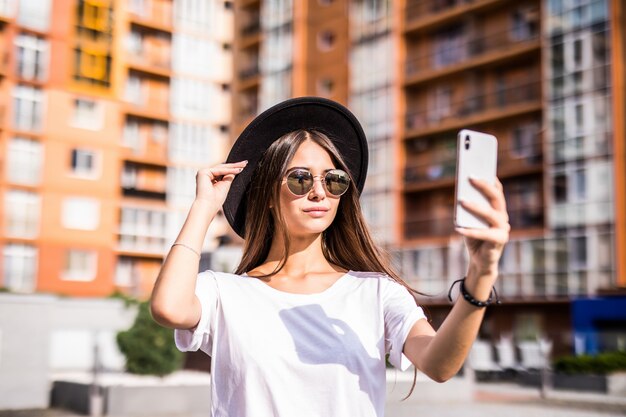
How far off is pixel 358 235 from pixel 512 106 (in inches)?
1135

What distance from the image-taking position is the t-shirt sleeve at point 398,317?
2.24 metres

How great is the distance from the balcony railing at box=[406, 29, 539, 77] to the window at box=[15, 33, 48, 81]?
1727 cm

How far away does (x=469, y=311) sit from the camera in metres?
1.85

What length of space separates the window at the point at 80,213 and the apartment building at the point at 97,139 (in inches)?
1.8

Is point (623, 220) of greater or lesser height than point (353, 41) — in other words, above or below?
below

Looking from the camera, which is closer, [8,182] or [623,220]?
[623,220]

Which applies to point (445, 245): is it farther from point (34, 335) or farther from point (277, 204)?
point (277, 204)

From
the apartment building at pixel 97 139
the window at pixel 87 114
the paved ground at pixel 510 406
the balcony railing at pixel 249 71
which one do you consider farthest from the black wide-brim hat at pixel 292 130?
the balcony railing at pixel 249 71

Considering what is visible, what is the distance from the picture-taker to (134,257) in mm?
44281

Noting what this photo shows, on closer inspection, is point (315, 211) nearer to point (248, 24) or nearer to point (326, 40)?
point (326, 40)

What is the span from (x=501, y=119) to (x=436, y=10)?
5937 mm

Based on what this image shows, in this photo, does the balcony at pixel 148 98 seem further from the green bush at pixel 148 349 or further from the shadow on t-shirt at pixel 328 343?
the shadow on t-shirt at pixel 328 343

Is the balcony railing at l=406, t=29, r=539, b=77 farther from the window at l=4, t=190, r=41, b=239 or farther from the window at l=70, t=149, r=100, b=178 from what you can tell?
the window at l=4, t=190, r=41, b=239

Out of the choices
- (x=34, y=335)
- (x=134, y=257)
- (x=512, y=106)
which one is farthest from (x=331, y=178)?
(x=134, y=257)
